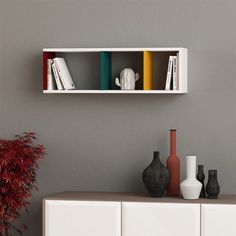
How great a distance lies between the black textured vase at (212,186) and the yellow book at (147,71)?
2.43 ft

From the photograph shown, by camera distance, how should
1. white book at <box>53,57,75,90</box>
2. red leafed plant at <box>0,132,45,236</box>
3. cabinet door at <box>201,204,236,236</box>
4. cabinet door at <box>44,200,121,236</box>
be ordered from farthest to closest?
1. white book at <box>53,57,75,90</box>
2. red leafed plant at <box>0,132,45,236</box>
3. cabinet door at <box>44,200,121,236</box>
4. cabinet door at <box>201,204,236,236</box>

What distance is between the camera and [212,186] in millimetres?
5117

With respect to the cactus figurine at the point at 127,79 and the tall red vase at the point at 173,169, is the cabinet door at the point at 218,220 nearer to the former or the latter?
the tall red vase at the point at 173,169

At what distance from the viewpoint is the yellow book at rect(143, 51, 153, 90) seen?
5301mm

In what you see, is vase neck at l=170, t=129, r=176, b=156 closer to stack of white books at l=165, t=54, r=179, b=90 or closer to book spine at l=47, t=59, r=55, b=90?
stack of white books at l=165, t=54, r=179, b=90

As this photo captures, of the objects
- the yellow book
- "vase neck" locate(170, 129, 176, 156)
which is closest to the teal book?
the yellow book

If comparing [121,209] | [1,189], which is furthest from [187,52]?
[1,189]

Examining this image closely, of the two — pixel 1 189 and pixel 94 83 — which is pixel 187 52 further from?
pixel 1 189

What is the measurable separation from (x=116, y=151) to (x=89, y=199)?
53 centimetres

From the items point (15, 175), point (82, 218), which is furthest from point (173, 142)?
point (15, 175)

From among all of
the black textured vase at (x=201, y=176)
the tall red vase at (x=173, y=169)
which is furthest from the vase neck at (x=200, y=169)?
the tall red vase at (x=173, y=169)

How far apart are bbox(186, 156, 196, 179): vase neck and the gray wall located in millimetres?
240

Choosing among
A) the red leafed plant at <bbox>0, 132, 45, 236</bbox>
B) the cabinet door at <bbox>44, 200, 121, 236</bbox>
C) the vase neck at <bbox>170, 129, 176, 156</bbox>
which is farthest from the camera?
the vase neck at <bbox>170, 129, 176, 156</bbox>

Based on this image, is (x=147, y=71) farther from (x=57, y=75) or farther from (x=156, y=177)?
(x=156, y=177)
